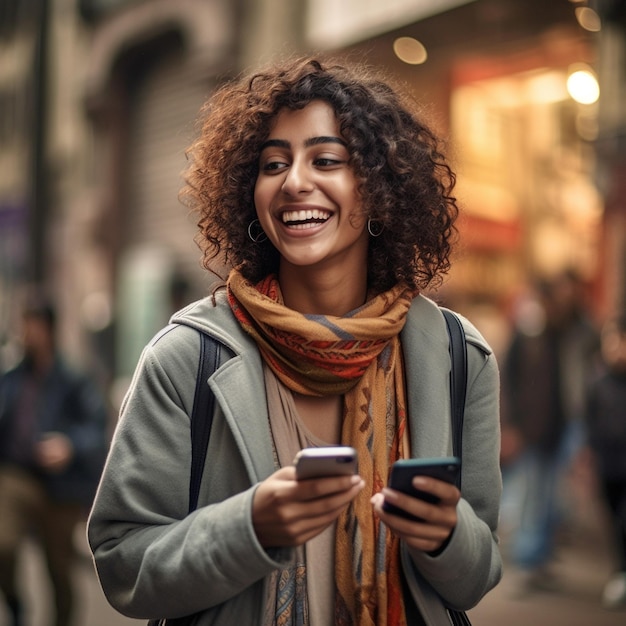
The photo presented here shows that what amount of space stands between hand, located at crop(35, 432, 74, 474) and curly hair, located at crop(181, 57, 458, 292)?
291cm

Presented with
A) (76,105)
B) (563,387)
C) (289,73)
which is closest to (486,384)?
(289,73)

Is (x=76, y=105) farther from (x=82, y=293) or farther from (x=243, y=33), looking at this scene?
(x=243, y=33)

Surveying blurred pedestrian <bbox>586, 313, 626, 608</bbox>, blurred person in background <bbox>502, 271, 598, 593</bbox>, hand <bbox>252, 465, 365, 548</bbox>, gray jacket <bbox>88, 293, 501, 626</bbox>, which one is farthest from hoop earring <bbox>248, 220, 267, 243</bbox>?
blurred person in background <bbox>502, 271, 598, 593</bbox>

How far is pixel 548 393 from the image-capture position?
6.92m

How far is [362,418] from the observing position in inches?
80.7

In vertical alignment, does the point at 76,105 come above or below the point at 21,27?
below

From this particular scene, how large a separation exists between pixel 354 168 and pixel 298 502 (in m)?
0.79

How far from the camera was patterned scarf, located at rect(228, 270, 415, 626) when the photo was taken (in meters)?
1.97

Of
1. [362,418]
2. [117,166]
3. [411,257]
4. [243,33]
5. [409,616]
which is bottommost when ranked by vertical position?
[409,616]

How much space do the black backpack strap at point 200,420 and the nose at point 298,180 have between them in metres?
0.40

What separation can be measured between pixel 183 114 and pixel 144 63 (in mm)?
1368

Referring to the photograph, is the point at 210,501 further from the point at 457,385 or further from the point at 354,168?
the point at 354,168

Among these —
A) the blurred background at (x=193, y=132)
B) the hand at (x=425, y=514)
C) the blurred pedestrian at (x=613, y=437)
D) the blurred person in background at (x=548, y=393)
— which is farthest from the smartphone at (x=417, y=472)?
the blurred person in background at (x=548, y=393)

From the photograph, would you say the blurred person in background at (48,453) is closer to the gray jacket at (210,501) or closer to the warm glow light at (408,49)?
the gray jacket at (210,501)
